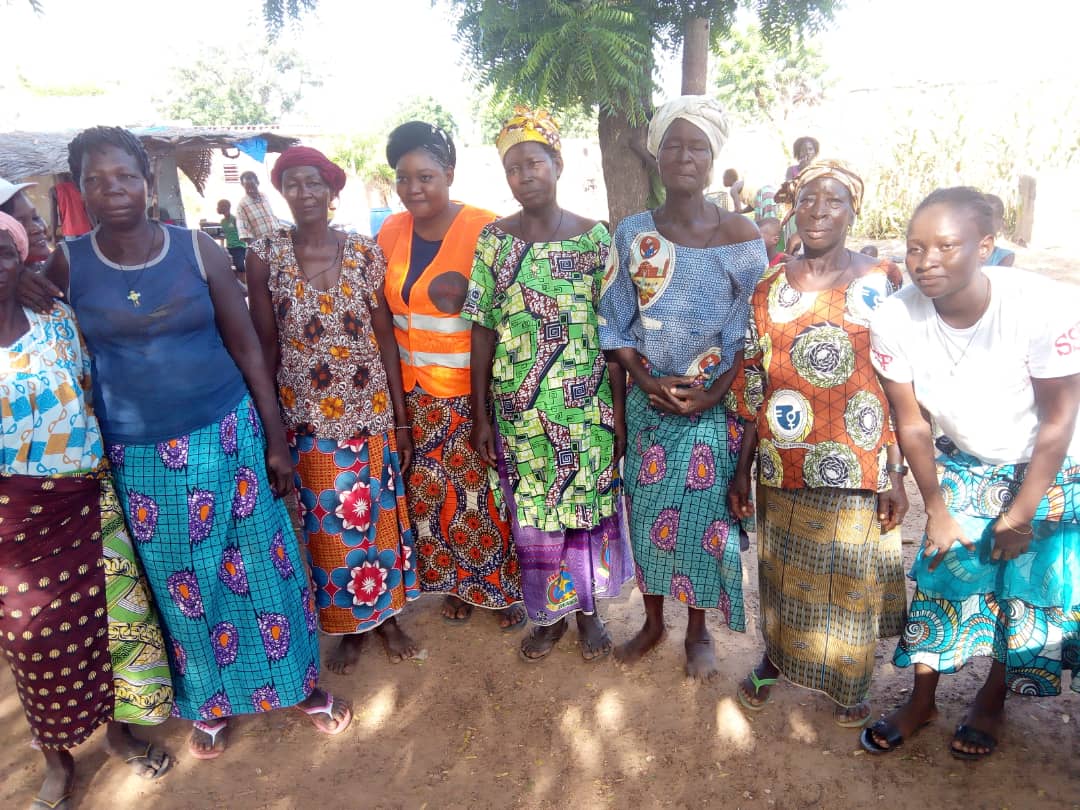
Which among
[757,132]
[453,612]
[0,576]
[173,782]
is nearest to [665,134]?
[453,612]

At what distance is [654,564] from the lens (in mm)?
2777

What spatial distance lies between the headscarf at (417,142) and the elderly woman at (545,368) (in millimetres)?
278

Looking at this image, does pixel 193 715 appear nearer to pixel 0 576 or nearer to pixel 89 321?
pixel 0 576

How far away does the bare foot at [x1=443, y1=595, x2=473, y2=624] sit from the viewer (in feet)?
11.0

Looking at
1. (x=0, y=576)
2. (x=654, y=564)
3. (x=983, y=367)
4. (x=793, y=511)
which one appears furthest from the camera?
(x=654, y=564)

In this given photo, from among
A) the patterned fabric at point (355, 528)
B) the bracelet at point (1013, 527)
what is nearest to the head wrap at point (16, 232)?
the patterned fabric at point (355, 528)

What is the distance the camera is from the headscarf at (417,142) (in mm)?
2738

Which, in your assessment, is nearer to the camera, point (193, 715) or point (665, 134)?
point (665, 134)

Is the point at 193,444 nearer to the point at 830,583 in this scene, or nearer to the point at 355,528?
the point at 355,528

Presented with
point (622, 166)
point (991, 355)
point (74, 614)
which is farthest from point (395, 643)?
point (622, 166)

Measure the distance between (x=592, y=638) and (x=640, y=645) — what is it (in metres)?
0.20

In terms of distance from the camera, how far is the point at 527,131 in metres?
2.57

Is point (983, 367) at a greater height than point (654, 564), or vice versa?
point (983, 367)

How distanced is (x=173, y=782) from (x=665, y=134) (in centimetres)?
269
